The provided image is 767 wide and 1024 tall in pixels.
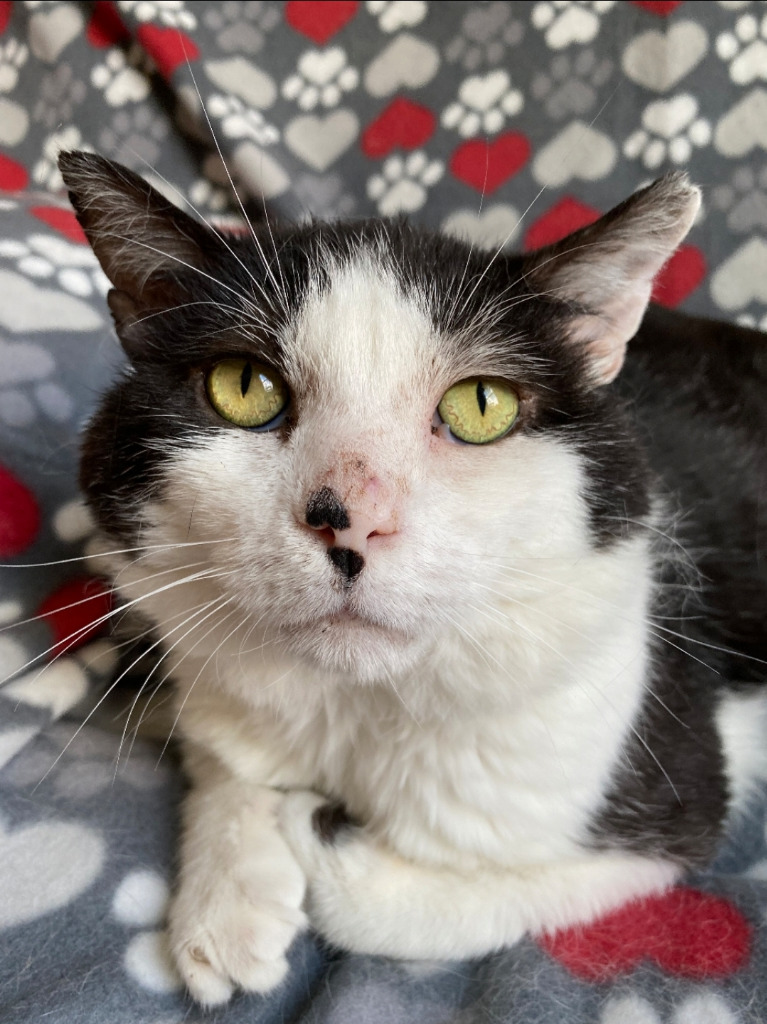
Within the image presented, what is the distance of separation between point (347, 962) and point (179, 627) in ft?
1.08

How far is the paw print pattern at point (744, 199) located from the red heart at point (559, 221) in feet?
0.71

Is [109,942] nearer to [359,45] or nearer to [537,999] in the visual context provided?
[537,999]

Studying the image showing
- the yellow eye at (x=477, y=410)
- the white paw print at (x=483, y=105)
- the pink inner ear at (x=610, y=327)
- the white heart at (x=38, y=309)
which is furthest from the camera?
the white paw print at (x=483, y=105)

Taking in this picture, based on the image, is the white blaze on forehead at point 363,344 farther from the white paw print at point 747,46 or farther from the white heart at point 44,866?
the white paw print at point 747,46

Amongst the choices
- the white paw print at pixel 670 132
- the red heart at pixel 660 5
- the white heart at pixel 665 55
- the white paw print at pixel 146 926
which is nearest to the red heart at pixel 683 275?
the white paw print at pixel 670 132

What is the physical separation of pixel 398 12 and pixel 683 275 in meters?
0.69

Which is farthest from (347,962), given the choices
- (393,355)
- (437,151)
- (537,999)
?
(437,151)

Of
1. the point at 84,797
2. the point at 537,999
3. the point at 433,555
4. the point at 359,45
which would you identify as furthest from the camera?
the point at 359,45

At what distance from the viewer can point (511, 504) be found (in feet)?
1.89

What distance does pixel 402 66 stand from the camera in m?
1.46

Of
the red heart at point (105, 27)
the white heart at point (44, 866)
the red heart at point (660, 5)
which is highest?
the red heart at point (660, 5)

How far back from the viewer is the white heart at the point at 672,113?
53.6 inches

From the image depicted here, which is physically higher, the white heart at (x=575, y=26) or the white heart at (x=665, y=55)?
the white heart at (x=575, y=26)

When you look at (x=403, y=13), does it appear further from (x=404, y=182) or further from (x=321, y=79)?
(x=404, y=182)
